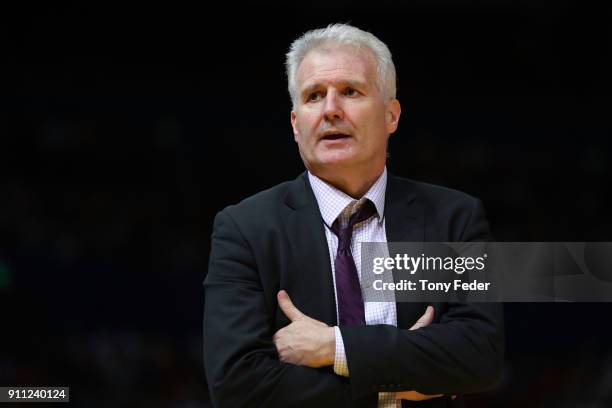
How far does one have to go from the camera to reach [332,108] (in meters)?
2.35

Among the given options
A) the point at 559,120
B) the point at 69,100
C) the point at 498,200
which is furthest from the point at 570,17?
the point at 69,100

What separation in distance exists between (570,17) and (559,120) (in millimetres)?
1168

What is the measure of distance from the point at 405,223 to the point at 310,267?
312 millimetres

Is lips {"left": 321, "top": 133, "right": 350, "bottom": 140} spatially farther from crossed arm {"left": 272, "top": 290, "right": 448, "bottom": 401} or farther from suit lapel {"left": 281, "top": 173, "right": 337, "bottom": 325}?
crossed arm {"left": 272, "top": 290, "right": 448, "bottom": 401}

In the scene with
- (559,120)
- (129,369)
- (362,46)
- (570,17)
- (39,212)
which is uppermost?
(570,17)

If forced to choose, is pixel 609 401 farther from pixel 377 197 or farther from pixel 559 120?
pixel 377 197

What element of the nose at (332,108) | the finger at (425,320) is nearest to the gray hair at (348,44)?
the nose at (332,108)

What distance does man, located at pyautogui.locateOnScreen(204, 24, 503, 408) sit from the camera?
221cm

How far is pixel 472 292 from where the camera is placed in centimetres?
239

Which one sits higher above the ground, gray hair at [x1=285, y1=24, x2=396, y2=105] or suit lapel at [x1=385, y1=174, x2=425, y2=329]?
gray hair at [x1=285, y1=24, x2=396, y2=105]

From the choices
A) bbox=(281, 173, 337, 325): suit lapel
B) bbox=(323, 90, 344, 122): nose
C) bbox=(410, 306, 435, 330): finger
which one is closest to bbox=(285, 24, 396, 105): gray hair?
bbox=(323, 90, 344, 122): nose

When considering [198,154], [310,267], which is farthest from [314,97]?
[198,154]

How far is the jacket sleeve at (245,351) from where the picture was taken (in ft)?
7.19

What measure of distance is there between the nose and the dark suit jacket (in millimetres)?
246
